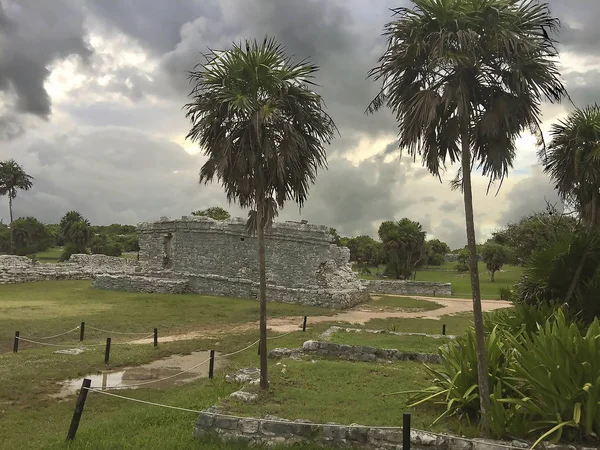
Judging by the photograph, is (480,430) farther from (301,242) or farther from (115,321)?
(301,242)

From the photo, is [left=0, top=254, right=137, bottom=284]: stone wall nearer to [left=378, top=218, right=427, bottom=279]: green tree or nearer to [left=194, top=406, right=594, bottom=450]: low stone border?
[left=378, top=218, right=427, bottom=279]: green tree

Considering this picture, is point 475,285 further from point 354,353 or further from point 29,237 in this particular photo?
point 29,237

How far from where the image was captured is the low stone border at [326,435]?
5570mm

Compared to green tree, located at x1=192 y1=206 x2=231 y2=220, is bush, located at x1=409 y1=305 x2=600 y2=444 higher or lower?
lower

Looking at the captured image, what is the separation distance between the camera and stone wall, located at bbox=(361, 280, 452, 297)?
3609 cm

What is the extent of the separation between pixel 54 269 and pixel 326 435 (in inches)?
1201

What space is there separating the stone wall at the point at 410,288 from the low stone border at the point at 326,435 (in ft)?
98.1

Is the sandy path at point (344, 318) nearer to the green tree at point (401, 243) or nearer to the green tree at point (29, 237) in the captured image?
the green tree at point (401, 243)

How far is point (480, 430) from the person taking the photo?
19.5 ft

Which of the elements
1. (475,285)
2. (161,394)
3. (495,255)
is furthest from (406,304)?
(495,255)

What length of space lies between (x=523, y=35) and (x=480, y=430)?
518cm

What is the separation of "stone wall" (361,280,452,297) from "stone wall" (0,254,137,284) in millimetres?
19155

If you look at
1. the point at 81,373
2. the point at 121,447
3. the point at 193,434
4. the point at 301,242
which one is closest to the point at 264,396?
the point at 193,434

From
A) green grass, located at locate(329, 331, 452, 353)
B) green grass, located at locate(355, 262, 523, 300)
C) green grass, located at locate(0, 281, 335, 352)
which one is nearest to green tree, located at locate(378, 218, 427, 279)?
green grass, located at locate(355, 262, 523, 300)
